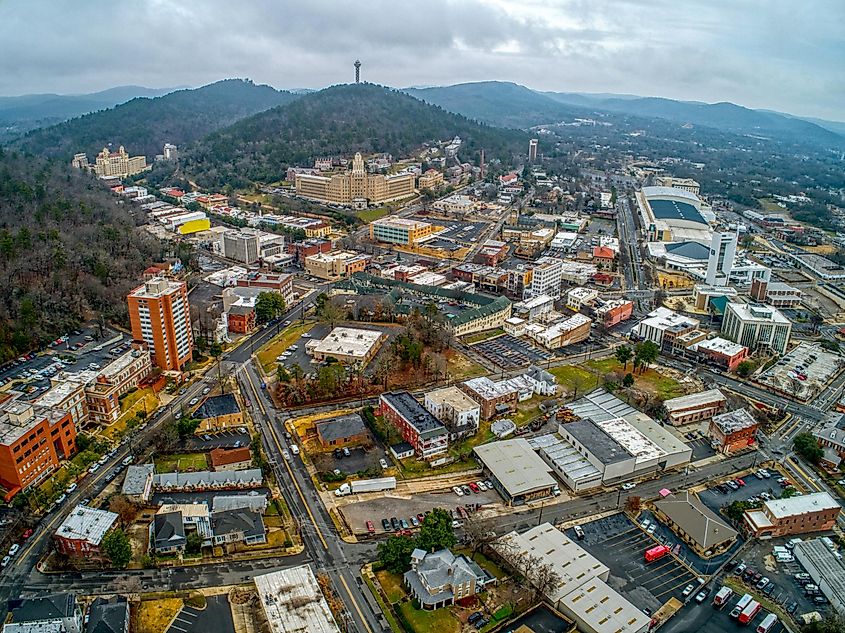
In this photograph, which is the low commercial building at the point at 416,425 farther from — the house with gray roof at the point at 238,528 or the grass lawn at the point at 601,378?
the grass lawn at the point at 601,378

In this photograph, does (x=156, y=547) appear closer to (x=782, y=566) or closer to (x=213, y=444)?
(x=213, y=444)

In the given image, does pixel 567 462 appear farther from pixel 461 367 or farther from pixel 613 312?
pixel 613 312

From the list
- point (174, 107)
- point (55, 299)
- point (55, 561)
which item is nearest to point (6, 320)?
point (55, 299)

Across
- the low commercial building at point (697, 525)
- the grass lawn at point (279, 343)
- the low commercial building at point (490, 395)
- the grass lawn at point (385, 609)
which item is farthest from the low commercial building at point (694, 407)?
the grass lawn at point (279, 343)

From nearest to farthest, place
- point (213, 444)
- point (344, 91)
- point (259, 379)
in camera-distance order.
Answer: point (213, 444), point (259, 379), point (344, 91)

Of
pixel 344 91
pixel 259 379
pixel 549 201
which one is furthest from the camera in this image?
pixel 344 91

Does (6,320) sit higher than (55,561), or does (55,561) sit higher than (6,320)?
(6,320)
